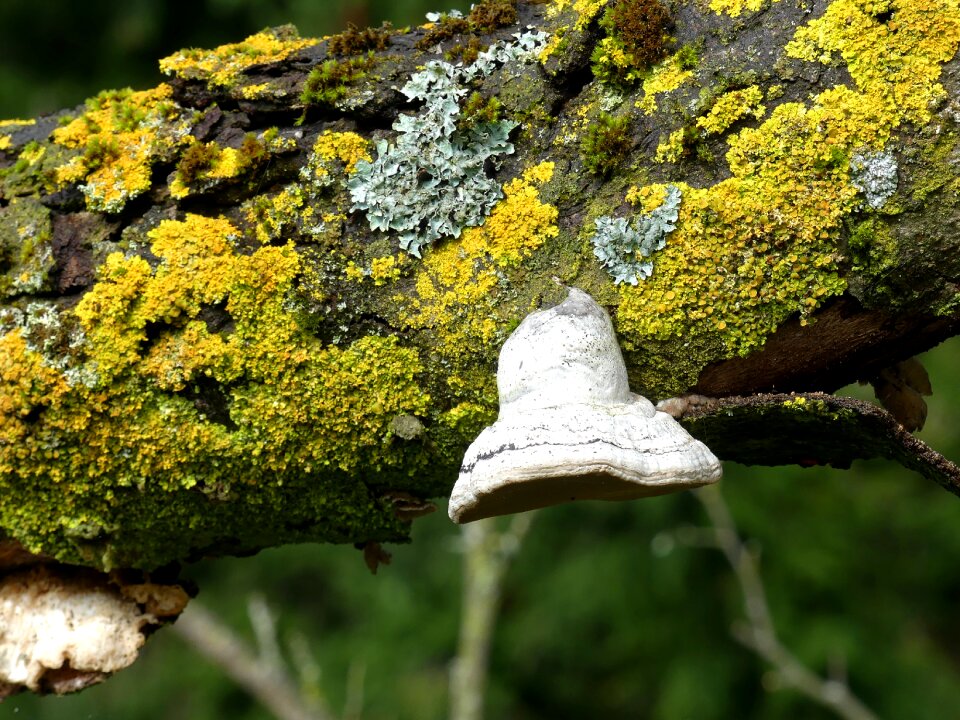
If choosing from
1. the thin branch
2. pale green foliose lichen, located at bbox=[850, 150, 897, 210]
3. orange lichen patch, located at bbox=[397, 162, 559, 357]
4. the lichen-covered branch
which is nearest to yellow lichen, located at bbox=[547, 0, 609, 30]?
Answer: the lichen-covered branch

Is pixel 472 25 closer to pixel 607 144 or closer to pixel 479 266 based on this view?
pixel 607 144

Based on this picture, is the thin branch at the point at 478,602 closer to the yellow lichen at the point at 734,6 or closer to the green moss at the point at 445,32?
the green moss at the point at 445,32

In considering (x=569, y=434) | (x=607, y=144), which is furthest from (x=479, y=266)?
(x=569, y=434)

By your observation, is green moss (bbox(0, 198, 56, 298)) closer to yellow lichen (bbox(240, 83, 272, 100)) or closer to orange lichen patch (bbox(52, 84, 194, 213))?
orange lichen patch (bbox(52, 84, 194, 213))

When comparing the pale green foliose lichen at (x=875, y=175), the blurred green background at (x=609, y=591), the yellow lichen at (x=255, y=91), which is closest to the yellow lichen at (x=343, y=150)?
the yellow lichen at (x=255, y=91)

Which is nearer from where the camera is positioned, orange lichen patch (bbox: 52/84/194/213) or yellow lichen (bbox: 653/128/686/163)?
yellow lichen (bbox: 653/128/686/163)

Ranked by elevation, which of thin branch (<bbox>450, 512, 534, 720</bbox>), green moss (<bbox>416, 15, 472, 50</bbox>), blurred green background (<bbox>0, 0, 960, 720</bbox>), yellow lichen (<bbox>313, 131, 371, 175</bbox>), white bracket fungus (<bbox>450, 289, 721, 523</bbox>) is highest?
green moss (<bbox>416, 15, 472, 50</bbox>)
